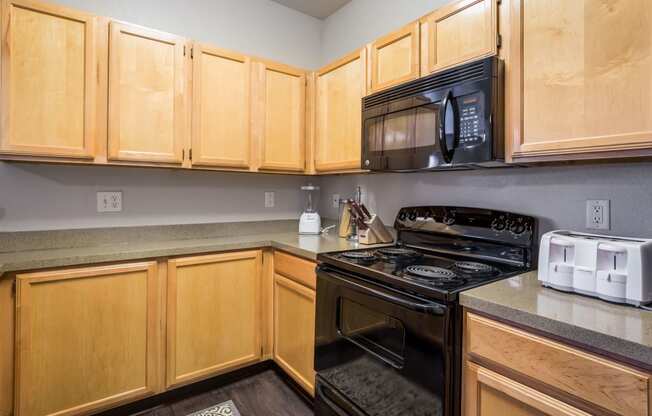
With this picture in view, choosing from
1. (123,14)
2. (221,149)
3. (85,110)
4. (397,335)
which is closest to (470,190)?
(397,335)

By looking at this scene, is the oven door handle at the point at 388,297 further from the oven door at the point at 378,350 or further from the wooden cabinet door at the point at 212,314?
the wooden cabinet door at the point at 212,314

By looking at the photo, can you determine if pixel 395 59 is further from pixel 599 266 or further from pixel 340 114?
pixel 599 266

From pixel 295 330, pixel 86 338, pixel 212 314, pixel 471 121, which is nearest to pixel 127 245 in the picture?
pixel 86 338

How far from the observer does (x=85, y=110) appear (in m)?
1.67

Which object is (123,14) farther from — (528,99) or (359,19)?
(528,99)

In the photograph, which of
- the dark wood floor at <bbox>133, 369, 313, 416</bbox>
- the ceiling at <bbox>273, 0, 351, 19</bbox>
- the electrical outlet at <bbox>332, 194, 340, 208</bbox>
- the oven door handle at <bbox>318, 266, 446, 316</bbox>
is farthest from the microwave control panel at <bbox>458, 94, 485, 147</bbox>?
the ceiling at <bbox>273, 0, 351, 19</bbox>

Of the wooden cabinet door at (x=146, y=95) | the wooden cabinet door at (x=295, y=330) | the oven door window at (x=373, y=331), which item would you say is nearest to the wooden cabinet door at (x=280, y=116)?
the wooden cabinet door at (x=146, y=95)

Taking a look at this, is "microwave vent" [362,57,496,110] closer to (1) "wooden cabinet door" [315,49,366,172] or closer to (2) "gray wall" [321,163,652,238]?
(1) "wooden cabinet door" [315,49,366,172]

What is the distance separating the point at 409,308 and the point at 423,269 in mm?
244

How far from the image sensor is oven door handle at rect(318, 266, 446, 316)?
1105mm

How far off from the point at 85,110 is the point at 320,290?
1.46 m

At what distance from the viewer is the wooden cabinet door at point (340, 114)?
2.02m

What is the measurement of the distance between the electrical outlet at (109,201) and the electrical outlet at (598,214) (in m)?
2.38

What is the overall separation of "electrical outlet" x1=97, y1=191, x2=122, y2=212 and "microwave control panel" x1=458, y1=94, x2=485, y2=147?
75.6 inches
